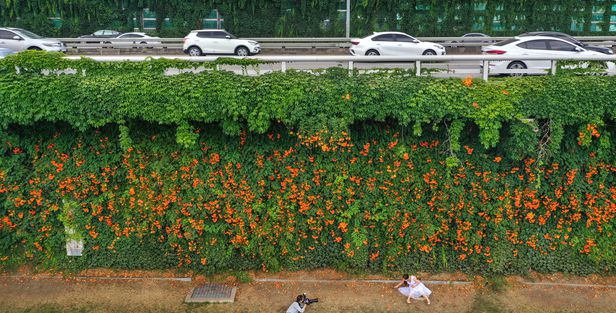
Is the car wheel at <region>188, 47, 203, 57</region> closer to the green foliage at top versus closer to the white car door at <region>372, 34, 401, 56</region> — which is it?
the white car door at <region>372, 34, 401, 56</region>

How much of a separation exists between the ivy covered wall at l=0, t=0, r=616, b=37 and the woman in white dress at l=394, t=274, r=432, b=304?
749 inches

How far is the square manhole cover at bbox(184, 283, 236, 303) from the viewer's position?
10750 mm

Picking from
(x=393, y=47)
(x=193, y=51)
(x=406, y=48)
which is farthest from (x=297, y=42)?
(x=406, y=48)

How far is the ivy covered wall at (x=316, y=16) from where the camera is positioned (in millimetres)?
26141

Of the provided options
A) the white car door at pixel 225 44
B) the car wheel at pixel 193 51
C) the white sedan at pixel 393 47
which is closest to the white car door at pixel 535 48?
the white sedan at pixel 393 47

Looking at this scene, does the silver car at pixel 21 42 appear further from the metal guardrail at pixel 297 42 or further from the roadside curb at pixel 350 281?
the roadside curb at pixel 350 281

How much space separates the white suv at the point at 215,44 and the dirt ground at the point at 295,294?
10524mm

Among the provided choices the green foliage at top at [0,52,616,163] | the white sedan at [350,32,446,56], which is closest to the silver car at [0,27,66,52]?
the green foliage at top at [0,52,616,163]

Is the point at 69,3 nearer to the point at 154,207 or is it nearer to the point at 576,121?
the point at 154,207

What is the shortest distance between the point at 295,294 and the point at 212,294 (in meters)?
1.92

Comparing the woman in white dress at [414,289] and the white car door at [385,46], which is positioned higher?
the white car door at [385,46]

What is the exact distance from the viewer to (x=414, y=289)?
10.7m

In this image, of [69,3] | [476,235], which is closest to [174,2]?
[69,3]

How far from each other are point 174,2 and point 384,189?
20680 mm
